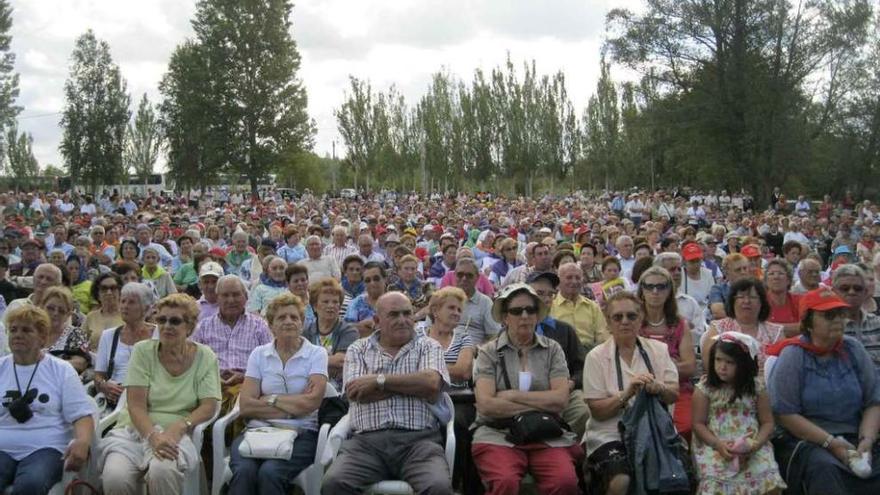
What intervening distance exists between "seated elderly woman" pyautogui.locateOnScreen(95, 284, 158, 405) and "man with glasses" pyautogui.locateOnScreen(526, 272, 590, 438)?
2.72m

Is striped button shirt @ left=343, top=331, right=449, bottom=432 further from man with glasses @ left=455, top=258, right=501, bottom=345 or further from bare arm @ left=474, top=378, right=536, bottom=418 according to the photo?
man with glasses @ left=455, top=258, right=501, bottom=345

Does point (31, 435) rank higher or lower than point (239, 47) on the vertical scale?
lower

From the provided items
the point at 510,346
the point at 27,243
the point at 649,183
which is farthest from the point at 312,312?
the point at 649,183

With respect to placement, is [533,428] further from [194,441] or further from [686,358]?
[194,441]

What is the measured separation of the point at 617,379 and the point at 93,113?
40.7 meters

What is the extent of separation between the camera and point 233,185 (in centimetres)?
4897

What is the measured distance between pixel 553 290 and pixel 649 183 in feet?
143

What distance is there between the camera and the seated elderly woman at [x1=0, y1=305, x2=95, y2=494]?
427 cm

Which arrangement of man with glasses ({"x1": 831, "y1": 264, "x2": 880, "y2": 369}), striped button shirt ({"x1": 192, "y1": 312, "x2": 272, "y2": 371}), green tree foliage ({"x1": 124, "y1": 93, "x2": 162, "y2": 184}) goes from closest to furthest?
1. man with glasses ({"x1": 831, "y1": 264, "x2": 880, "y2": 369})
2. striped button shirt ({"x1": 192, "y1": 312, "x2": 272, "y2": 371})
3. green tree foliage ({"x1": 124, "y1": 93, "x2": 162, "y2": 184})

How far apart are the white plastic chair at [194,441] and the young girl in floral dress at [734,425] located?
2.87 m

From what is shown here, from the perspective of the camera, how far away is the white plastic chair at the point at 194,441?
4.44m

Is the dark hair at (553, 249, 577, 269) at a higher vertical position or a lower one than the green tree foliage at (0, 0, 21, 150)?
lower

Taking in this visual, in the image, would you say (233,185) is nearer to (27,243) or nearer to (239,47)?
(239,47)

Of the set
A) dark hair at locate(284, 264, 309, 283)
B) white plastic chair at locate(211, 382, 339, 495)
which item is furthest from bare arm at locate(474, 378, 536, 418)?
dark hair at locate(284, 264, 309, 283)
